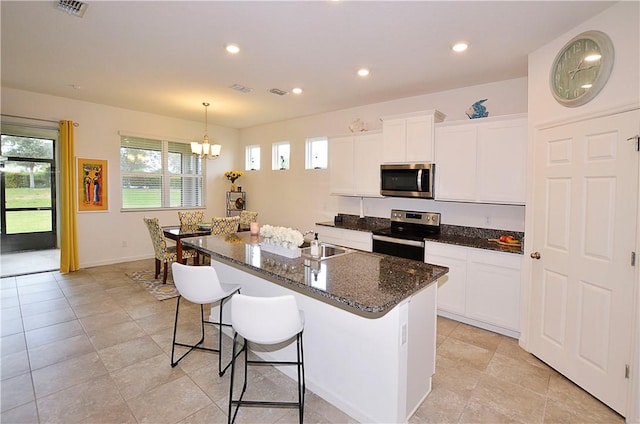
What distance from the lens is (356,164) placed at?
480cm

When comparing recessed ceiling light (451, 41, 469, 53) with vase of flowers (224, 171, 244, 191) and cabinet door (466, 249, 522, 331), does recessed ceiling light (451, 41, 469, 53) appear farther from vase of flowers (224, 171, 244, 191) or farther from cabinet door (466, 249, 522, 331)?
vase of flowers (224, 171, 244, 191)

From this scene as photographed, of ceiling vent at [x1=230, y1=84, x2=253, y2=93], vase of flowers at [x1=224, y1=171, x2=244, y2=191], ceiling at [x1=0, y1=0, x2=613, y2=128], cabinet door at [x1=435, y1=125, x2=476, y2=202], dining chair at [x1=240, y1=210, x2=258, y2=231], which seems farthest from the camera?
vase of flowers at [x1=224, y1=171, x2=244, y2=191]

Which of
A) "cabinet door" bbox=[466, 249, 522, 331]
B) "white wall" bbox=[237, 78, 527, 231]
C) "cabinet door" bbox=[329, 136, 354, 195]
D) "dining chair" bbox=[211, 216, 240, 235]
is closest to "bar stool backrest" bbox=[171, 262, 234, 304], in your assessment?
"dining chair" bbox=[211, 216, 240, 235]

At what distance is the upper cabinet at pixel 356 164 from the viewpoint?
457 cm

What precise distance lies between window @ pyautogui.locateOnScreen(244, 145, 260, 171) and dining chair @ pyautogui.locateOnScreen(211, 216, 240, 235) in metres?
2.41

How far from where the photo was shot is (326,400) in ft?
7.32

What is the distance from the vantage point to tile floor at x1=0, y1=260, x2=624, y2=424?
2.11m

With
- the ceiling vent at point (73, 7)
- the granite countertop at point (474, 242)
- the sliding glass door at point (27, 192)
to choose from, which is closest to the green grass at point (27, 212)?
the sliding glass door at point (27, 192)

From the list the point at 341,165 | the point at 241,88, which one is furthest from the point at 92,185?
the point at 341,165

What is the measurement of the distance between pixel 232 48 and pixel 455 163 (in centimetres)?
273

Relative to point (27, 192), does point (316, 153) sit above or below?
above

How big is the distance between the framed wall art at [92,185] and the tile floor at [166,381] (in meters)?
2.31

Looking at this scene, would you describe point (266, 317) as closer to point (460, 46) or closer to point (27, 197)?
point (460, 46)

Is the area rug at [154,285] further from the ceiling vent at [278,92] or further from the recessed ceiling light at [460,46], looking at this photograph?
the recessed ceiling light at [460,46]
